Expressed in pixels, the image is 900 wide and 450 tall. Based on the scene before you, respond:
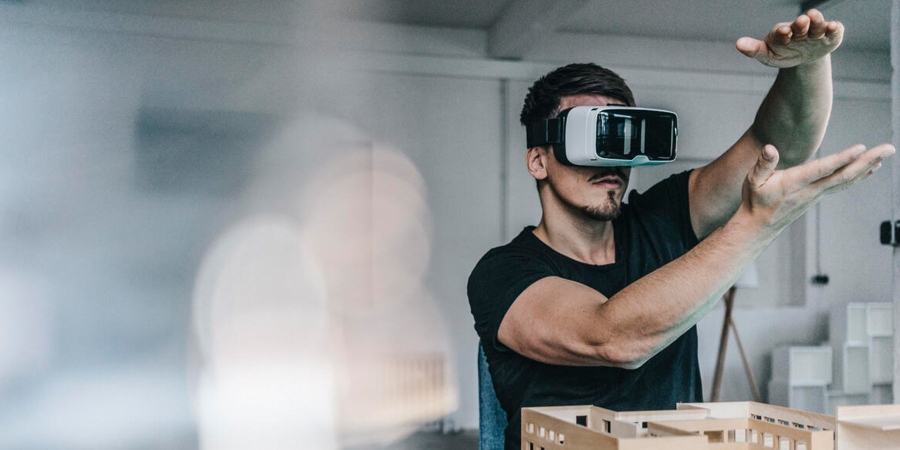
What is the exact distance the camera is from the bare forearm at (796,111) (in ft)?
4.34

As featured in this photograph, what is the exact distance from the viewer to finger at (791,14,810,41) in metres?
0.97

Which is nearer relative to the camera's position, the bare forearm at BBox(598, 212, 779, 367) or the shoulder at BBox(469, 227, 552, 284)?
the bare forearm at BBox(598, 212, 779, 367)

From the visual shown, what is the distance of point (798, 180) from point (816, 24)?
0.76ft

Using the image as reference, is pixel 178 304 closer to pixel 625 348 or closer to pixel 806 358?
pixel 806 358

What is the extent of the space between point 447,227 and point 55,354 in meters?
3.13

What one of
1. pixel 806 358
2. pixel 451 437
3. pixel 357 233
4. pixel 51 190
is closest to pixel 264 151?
pixel 357 233

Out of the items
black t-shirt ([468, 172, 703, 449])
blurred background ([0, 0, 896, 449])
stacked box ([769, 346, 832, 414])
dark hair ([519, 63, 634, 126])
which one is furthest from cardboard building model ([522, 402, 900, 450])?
stacked box ([769, 346, 832, 414])

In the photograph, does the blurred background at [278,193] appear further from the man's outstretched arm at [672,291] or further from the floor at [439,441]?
the man's outstretched arm at [672,291]

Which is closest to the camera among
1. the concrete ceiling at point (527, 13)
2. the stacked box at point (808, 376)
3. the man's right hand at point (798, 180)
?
the man's right hand at point (798, 180)

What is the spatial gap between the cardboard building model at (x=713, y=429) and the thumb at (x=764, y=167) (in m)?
0.25

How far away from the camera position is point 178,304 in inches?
246

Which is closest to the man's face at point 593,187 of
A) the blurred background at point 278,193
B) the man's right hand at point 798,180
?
the man's right hand at point 798,180

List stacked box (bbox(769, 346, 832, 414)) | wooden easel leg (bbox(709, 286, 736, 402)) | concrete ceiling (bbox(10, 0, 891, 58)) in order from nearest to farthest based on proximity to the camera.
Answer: concrete ceiling (bbox(10, 0, 891, 58)) < wooden easel leg (bbox(709, 286, 736, 402)) < stacked box (bbox(769, 346, 832, 414))

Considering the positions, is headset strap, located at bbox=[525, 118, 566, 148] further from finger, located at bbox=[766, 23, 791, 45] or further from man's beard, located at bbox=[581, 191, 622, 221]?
finger, located at bbox=[766, 23, 791, 45]
